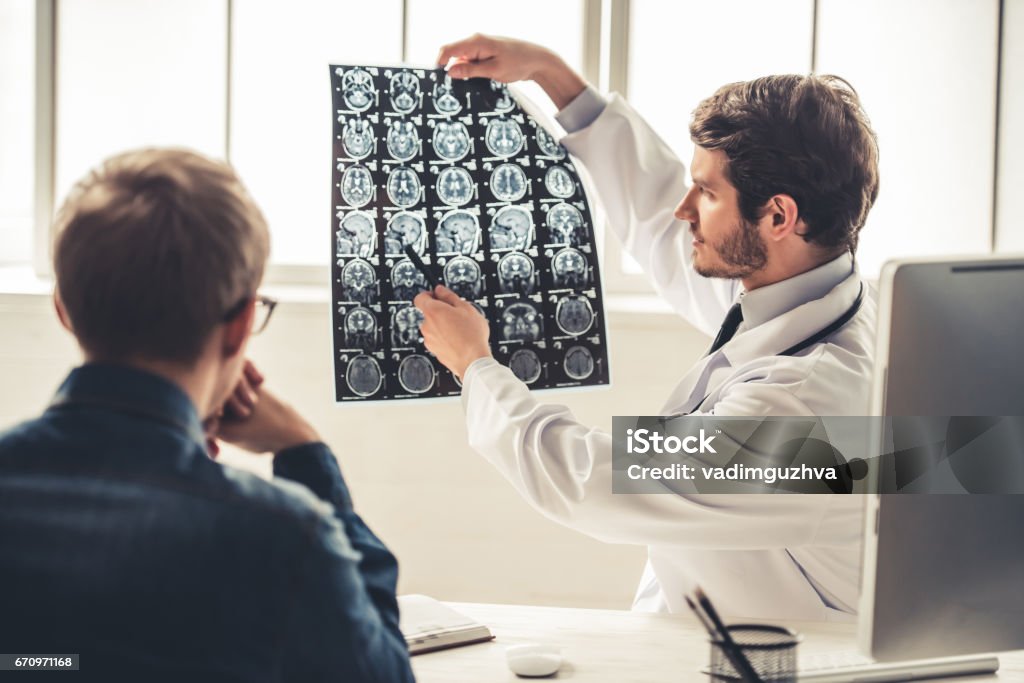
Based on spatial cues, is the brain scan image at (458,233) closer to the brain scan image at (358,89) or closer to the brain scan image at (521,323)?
the brain scan image at (521,323)

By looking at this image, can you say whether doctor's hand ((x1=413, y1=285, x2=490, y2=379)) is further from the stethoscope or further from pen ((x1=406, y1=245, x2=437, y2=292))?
the stethoscope

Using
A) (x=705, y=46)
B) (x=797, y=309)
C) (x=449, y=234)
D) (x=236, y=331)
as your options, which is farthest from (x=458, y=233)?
(x=705, y=46)

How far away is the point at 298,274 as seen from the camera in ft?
9.16

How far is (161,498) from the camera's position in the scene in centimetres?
72

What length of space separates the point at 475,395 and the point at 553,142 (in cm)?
56

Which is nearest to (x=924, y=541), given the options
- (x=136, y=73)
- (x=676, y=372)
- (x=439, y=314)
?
(x=439, y=314)

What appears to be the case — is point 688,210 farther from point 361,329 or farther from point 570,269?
point 361,329

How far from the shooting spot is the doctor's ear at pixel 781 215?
65.7 inches

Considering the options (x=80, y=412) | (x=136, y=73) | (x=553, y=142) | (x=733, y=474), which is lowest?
(x=733, y=474)

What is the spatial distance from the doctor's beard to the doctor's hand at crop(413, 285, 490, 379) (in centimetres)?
43

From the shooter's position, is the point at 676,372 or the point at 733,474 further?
the point at 676,372

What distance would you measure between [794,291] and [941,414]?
71 cm

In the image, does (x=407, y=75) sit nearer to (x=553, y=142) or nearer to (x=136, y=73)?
(x=553, y=142)

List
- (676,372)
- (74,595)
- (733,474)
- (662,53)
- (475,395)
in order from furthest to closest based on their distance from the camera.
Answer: (662,53)
(676,372)
(475,395)
(733,474)
(74,595)
